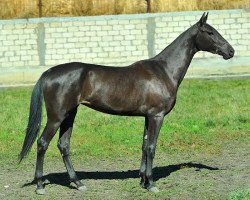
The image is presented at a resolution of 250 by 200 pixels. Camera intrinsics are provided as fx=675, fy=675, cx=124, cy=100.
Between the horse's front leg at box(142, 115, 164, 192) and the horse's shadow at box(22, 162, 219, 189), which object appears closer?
the horse's front leg at box(142, 115, 164, 192)

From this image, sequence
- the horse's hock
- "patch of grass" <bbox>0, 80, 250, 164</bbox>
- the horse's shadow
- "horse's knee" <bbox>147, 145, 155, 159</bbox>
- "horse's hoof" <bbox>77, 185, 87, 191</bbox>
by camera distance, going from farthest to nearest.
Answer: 1. the horse's hock
2. "patch of grass" <bbox>0, 80, 250, 164</bbox>
3. the horse's shadow
4. "horse's hoof" <bbox>77, 185, 87, 191</bbox>
5. "horse's knee" <bbox>147, 145, 155, 159</bbox>

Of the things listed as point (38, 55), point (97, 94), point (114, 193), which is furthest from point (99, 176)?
point (38, 55)

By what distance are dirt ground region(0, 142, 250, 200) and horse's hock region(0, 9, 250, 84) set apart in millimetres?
9612

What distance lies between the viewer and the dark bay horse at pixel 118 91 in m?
10.6

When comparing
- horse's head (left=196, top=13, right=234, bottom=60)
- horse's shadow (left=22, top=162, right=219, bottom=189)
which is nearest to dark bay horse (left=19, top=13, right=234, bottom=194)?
horse's head (left=196, top=13, right=234, bottom=60)

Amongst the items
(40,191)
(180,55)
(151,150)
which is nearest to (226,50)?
(180,55)

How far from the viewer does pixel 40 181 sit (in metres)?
10.9

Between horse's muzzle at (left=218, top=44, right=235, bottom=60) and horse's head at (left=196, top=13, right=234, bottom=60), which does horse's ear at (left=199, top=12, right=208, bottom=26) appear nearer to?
horse's head at (left=196, top=13, right=234, bottom=60)

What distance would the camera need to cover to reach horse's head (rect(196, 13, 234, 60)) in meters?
Answer: 11.2

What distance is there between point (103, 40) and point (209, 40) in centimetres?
1235

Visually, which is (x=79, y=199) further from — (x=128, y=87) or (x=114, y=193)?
(x=128, y=87)

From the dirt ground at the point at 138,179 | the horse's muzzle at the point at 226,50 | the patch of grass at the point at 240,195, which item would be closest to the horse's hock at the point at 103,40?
the dirt ground at the point at 138,179

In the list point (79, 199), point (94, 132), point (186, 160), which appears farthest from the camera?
point (94, 132)

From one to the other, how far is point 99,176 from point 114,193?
129 centimetres
